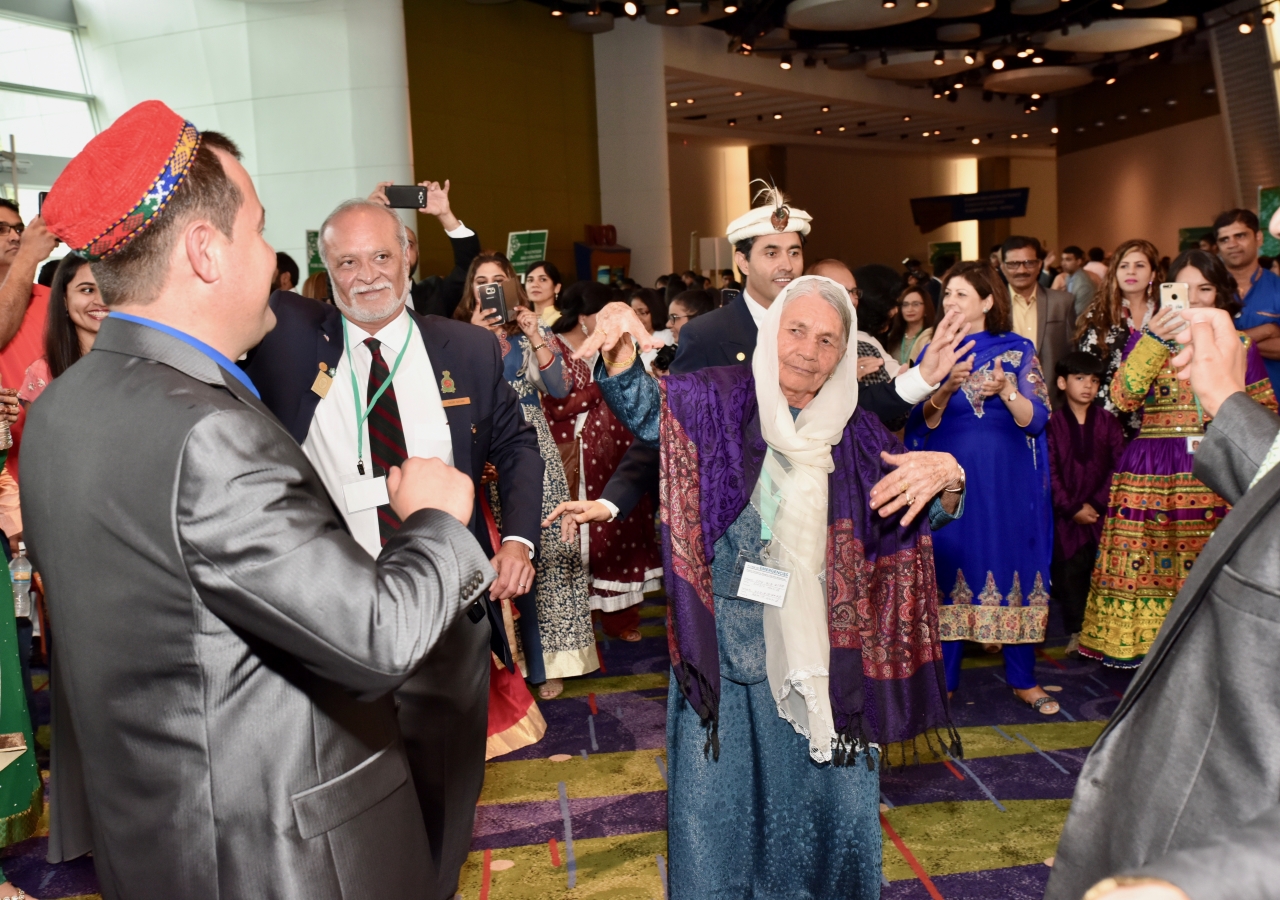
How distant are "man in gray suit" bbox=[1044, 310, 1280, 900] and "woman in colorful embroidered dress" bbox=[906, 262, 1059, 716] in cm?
265

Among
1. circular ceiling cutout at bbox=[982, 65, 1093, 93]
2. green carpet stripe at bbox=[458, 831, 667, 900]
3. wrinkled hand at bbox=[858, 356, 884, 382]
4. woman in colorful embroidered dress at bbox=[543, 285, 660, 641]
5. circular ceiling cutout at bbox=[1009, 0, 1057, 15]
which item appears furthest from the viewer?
circular ceiling cutout at bbox=[982, 65, 1093, 93]

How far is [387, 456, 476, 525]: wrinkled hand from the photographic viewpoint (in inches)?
49.0

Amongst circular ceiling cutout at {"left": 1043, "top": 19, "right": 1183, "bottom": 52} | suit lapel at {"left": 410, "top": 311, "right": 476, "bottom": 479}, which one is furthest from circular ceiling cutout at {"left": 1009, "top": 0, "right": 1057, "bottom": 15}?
suit lapel at {"left": 410, "top": 311, "right": 476, "bottom": 479}

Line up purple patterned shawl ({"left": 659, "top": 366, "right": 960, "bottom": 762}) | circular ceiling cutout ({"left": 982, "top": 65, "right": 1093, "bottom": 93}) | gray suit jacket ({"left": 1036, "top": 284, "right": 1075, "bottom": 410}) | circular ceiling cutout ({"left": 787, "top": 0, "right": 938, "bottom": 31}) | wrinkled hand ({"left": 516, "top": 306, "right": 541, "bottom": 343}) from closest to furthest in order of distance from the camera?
purple patterned shawl ({"left": 659, "top": 366, "right": 960, "bottom": 762}) < wrinkled hand ({"left": 516, "top": 306, "right": 541, "bottom": 343}) < gray suit jacket ({"left": 1036, "top": 284, "right": 1075, "bottom": 410}) < circular ceiling cutout ({"left": 787, "top": 0, "right": 938, "bottom": 31}) < circular ceiling cutout ({"left": 982, "top": 65, "right": 1093, "bottom": 93})

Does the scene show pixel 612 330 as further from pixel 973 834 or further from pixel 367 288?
pixel 973 834

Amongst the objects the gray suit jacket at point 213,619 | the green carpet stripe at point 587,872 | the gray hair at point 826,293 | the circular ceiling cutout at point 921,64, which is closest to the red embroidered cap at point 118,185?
the gray suit jacket at point 213,619

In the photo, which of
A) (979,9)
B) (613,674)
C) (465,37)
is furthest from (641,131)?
(613,674)

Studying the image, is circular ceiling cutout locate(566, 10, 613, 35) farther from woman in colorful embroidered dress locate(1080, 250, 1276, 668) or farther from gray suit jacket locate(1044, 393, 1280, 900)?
gray suit jacket locate(1044, 393, 1280, 900)

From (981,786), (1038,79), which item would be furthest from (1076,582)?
(1038,79)

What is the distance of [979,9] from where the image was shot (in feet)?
43.1

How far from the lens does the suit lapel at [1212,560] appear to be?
3.45 feet

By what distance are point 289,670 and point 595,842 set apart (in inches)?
83.9

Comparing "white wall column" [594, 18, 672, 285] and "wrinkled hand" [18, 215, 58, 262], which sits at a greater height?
"white wall column" [594, 18, 672, 285]

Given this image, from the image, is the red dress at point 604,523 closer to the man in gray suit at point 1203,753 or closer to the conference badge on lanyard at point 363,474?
the conference badge on lanyard at point 363,474
